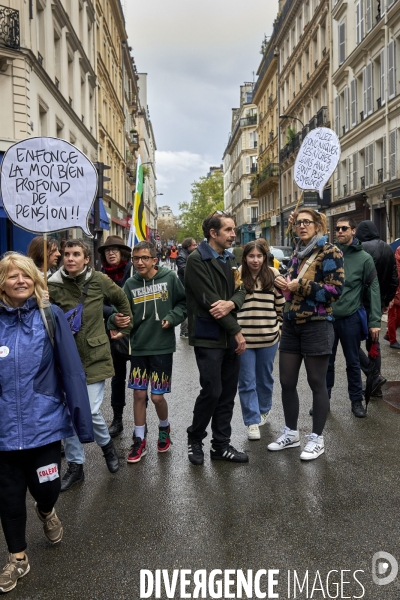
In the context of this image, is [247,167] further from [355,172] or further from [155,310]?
[155,310]

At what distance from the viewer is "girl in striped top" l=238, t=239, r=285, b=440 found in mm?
5484

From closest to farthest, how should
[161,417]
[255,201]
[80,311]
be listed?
[80,311]
[161,417]
[255,201]

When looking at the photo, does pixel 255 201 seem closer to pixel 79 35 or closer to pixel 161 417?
pixel 79 35

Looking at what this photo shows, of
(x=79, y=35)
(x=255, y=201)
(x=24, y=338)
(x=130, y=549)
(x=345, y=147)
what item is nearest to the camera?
(x=24, y=338)

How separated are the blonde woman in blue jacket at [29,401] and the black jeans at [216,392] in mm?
1508

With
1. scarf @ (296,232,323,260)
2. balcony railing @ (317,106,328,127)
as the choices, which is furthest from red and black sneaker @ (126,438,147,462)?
balcony railing @ (317,106,328,127)

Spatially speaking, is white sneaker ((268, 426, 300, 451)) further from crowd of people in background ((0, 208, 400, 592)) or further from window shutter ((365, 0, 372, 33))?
window shutter ((365, 0, 372, 33))

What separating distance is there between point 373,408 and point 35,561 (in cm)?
415

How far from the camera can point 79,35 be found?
1051 inches

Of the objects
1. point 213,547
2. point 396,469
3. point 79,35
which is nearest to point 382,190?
point 79,35

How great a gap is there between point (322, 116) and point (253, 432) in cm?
3231

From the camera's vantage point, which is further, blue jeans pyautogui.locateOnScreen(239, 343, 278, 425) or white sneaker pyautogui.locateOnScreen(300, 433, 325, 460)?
blue jeans pyautogui.locateOnScreen(239, 343, 278, 425)

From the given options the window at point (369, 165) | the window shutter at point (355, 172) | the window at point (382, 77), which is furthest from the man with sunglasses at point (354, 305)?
the window shutter at point (355, 172)

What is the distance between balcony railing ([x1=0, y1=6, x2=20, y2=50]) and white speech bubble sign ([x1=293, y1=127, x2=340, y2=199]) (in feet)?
41.9
